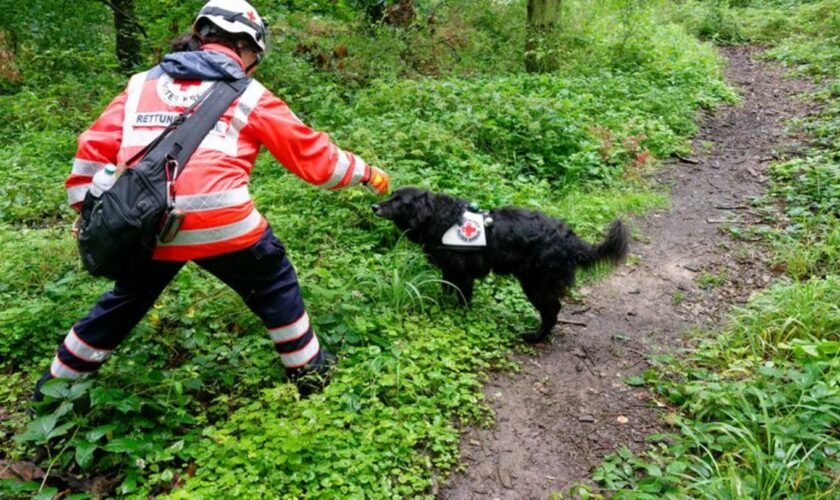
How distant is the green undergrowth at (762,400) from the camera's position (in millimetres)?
2674

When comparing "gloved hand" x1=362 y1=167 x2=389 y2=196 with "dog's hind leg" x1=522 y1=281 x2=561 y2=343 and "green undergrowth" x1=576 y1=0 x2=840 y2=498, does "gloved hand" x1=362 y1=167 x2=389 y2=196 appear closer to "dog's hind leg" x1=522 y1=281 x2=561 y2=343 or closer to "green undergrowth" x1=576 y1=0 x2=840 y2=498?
"dog's hind leg" x1=522 y1=281 x2=561 y2=343

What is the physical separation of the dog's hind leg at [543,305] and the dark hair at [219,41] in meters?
2.52

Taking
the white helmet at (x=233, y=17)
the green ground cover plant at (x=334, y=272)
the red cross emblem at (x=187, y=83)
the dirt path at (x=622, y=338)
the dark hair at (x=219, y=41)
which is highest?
the white helmet at (x=233, y=17)

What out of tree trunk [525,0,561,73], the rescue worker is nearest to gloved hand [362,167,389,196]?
the rescue worker

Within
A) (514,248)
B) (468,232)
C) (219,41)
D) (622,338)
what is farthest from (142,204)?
(622,338)

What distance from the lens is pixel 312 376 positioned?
3.39 m

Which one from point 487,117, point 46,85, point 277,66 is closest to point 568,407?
point 487,117

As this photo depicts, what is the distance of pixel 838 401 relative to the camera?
292 centimetres

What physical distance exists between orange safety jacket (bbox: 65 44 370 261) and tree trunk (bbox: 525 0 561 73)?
8327mm

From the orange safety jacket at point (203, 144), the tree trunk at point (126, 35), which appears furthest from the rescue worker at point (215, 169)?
the tree trunk at point (126, 35)

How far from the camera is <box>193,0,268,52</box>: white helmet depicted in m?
2.99

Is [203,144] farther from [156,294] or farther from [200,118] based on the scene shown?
[156,294]

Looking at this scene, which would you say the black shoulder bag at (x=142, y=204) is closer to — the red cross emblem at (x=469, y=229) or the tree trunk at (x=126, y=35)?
the red cross emblem at (x=469, y=229)

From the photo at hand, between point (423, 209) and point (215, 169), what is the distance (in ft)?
6.13
